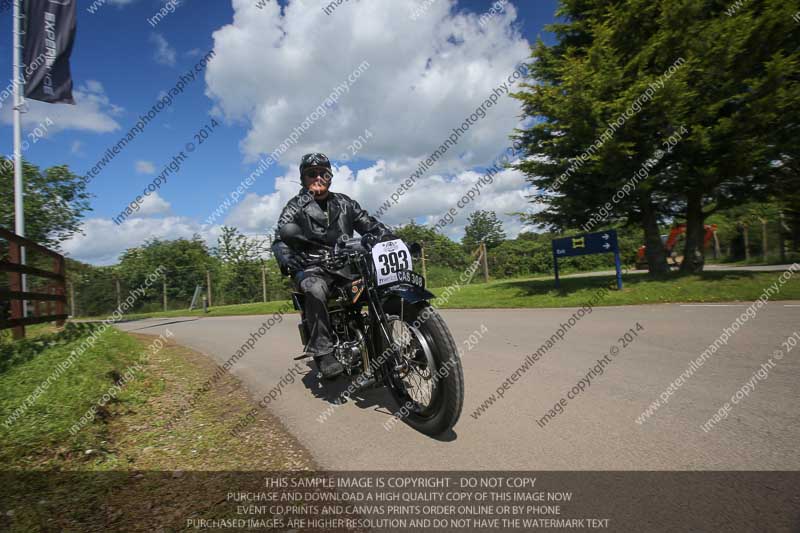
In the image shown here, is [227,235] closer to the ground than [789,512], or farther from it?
farther from it

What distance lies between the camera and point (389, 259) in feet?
10.6

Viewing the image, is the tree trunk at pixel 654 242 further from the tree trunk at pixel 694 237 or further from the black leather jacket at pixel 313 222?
the black leather jacket at pixel 313 222

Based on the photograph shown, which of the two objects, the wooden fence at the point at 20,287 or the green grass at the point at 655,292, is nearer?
the wooden fence at the point at 20,287

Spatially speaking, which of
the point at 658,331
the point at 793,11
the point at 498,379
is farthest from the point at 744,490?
the point at 793,11

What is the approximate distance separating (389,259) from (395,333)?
593 millimetres

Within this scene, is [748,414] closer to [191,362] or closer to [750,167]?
[191,362]

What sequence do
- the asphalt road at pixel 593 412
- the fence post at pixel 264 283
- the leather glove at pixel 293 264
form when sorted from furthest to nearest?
the fence post at pixel 264 283, the leather glove at pixel 293 264, the asphalt road at pixel 593 412

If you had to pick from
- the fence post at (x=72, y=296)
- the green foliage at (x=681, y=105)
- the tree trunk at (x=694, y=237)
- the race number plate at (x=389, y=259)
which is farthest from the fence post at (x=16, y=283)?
the fence post at (x=72, y=296)

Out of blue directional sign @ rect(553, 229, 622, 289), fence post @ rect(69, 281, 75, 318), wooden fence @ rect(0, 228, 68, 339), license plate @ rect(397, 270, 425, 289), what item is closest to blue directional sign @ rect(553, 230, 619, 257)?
blue directional sign @ rect(553, 229, 622, 289)

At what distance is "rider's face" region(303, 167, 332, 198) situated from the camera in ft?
13.4

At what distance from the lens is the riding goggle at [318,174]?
4070 millimetres

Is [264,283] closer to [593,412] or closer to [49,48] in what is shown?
[49,48]

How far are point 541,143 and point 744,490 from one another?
12.0 meters

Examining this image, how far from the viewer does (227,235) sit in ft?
95.7
